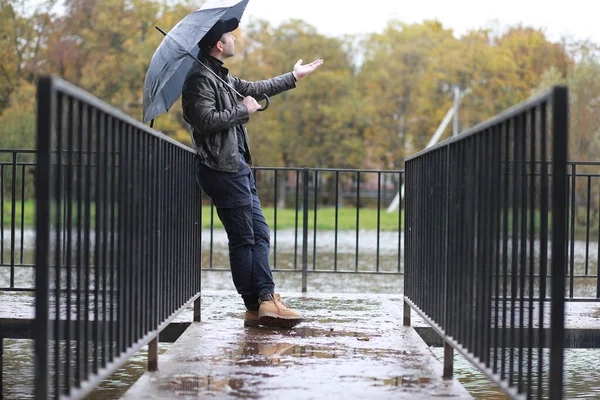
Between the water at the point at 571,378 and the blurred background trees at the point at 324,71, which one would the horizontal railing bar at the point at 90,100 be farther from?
the blurred background trees at the point at 324,71

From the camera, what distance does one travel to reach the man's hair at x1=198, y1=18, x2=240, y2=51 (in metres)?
5.27

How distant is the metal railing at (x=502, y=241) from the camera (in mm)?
2621

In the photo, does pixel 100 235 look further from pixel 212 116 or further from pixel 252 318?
pixel 252 318

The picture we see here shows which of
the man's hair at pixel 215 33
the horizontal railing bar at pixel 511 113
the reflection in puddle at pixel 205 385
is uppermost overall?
the man's hair at pixel 215 33

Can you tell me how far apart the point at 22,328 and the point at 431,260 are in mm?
2928

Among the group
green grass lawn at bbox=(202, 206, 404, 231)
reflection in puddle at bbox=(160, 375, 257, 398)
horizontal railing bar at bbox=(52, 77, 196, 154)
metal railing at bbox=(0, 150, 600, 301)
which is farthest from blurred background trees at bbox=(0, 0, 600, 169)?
horizontal railing bar at bbox=(52, 77, 196, 154)

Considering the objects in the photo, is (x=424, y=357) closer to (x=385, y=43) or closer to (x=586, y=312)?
(x=586, y=312)

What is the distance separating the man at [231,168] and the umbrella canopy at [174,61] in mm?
97

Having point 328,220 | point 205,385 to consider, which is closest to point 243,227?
point 205,385

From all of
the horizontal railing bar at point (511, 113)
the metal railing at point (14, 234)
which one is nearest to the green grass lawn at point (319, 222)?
the metal railing at point (14, 234)

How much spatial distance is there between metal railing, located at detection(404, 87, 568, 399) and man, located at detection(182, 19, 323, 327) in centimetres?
116

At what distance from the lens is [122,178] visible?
340cm

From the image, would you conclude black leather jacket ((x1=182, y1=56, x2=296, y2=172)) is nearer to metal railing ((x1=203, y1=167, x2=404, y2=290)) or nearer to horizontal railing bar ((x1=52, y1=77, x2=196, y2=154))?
horizontal railing bar ((x1=52, y1=77, x2=196, y2=154))

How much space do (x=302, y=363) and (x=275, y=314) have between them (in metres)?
1.02
